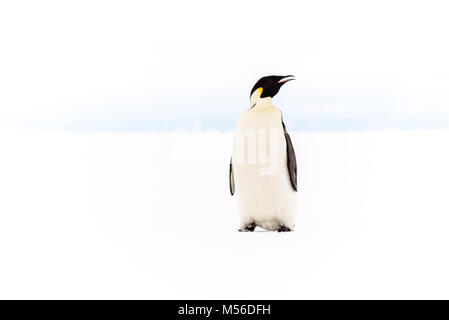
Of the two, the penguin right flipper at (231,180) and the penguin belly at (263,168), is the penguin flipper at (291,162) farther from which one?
the penguin right flipper at (231,180)

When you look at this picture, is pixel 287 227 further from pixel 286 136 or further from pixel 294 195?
pixel 286 136

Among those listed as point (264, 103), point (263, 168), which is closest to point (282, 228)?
point (263, 168)

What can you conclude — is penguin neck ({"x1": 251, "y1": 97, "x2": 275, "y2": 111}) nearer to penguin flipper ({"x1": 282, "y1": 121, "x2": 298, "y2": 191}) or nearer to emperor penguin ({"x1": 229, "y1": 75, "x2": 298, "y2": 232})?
emperor penguin ({"x1": 229, "y1": 75, "x2": 298, "y2": 232})

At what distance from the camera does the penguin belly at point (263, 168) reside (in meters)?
5.14

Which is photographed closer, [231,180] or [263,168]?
[263,168]

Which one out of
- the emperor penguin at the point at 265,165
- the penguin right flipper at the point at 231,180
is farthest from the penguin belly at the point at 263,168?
the penguin right flipper at the point at 231,180

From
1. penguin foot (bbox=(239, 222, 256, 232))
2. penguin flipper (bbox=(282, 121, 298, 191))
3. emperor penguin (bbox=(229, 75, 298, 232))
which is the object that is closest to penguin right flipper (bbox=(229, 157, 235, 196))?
emperor penguin (bbox=(229, 75, 298, 232))

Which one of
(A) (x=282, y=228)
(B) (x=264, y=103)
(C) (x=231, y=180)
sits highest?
(B) (x=264, y=103)

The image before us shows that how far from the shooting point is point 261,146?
514 cm

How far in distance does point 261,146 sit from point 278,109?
0.25 metres

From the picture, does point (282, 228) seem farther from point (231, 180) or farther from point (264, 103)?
point (264, 103)

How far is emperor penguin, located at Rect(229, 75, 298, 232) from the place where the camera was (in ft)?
16.9

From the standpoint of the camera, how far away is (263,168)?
202 inches

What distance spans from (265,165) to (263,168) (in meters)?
0.02
